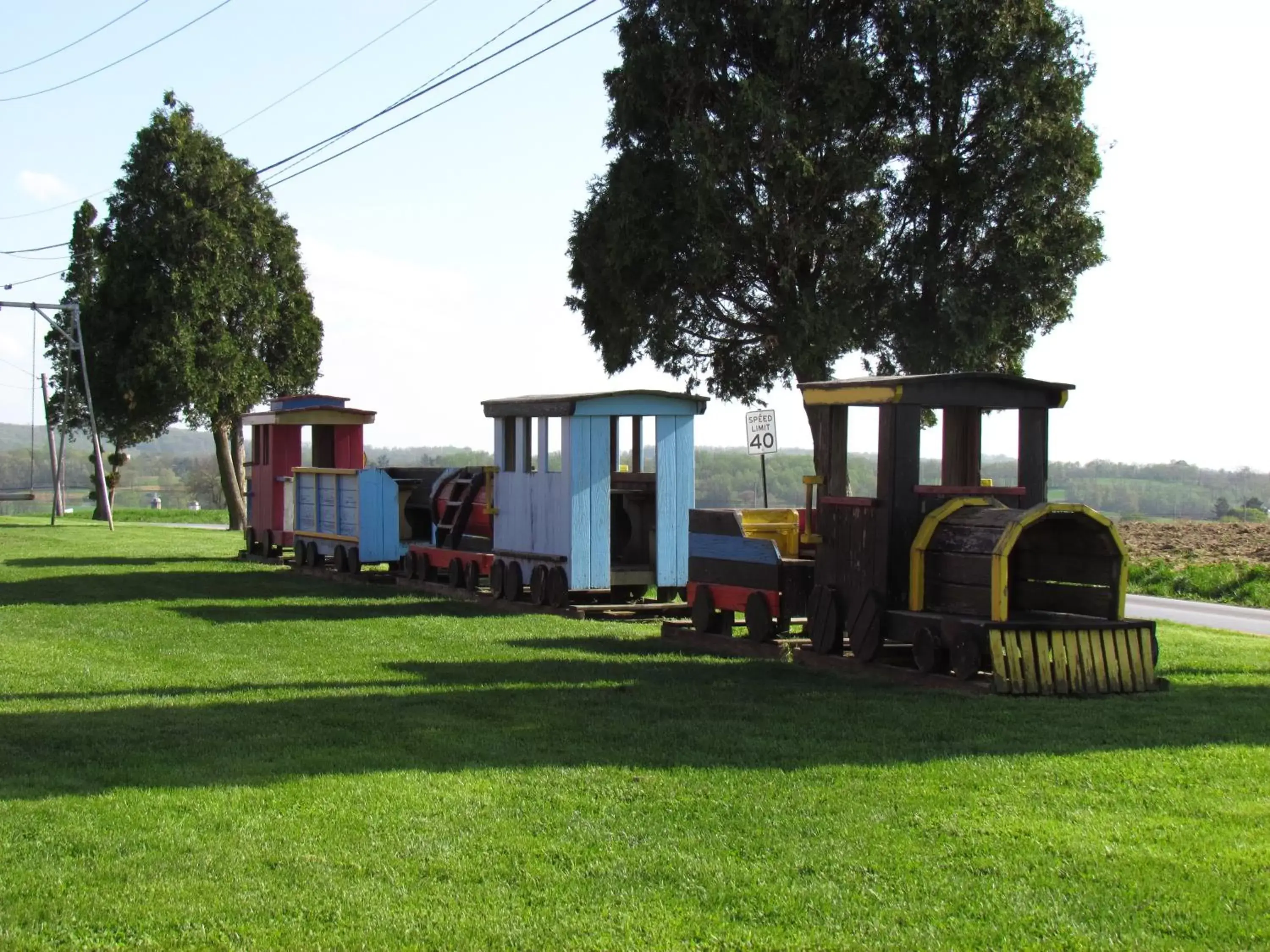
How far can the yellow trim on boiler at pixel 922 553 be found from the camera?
484 inches

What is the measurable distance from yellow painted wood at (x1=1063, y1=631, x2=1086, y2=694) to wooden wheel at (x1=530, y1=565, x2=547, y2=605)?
822cm

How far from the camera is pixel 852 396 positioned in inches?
509

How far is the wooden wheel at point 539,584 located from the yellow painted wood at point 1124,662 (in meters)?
8.28

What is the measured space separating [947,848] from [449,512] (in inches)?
636

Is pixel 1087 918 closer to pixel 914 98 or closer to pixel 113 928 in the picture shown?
pixel 113 928

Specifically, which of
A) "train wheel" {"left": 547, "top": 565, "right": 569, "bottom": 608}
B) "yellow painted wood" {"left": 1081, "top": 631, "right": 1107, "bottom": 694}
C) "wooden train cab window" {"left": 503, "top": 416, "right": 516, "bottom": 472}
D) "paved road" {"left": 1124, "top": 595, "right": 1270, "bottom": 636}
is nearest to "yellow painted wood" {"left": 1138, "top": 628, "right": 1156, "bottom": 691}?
"yellow painted wood" {"left": 1081, "top": 631, "right": 1107, "bottom": 694}

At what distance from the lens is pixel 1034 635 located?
11.3 meters

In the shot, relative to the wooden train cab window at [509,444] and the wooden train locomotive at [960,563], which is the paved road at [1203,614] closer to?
the wooden train locomotive at [960,563]

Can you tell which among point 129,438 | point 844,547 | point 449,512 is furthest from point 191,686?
point 129,438

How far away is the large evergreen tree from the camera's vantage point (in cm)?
3953

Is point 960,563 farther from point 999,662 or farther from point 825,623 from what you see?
point 825,623

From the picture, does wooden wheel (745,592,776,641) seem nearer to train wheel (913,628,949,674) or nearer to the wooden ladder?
train wheel (913,628,949,674)

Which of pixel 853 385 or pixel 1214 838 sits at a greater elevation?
pixel 853 385

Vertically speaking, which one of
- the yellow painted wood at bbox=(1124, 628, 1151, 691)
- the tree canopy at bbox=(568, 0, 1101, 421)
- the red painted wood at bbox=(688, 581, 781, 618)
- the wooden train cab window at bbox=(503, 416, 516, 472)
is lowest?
the yellow painted wood at bbox=(1124, 628, 1151, 691)
